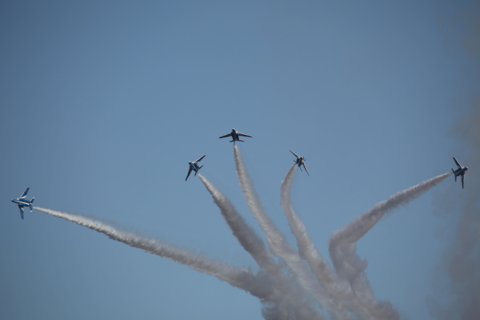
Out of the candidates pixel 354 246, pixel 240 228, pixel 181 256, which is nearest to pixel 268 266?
pixel 240 228

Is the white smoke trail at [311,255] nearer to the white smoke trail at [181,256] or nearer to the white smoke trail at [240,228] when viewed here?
the white smoke trail at [240,228]

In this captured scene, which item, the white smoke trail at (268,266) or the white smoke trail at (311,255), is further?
the white smoke trail at (311,255)

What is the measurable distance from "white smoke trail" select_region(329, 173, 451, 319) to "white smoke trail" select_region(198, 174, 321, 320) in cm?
716

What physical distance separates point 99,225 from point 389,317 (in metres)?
41.3

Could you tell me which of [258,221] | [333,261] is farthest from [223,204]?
[333,261]

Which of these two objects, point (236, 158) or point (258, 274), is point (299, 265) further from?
point (236, 158)

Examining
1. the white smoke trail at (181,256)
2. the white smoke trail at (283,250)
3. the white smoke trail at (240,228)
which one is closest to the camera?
the white smoke trail at (181,256)

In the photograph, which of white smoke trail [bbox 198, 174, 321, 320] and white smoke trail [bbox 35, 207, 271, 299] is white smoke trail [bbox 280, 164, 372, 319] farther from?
white smoke trail [bbox 35, 207, 271, 299]

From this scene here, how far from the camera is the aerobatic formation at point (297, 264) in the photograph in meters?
49.3

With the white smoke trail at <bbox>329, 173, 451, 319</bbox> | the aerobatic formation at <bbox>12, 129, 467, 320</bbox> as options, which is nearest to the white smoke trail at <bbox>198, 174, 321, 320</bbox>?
the aerobatic formation at <bbox>12, 129, 467, 320</bbox>

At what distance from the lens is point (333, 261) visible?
181 feet

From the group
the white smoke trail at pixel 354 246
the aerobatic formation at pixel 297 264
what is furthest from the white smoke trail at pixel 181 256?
the white smoke trail at pixel 354 246

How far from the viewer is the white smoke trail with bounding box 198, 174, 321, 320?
4831 centimetres

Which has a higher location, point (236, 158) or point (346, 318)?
point (236, 158)
